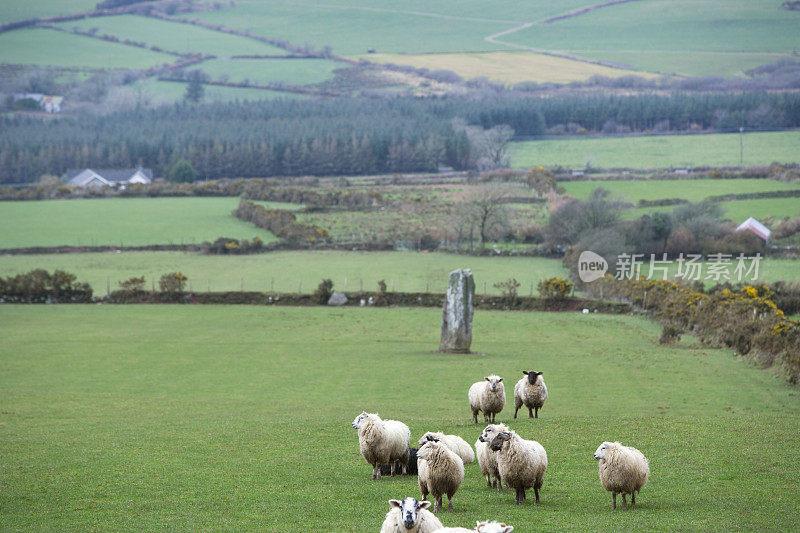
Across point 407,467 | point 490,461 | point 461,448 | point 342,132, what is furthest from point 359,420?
point 342,132

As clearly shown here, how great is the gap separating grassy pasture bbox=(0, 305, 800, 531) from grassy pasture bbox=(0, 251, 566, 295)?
9.22m

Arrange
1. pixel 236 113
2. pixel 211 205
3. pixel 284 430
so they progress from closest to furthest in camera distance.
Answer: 1. pixel 284 430
2. pixel 211 205
3. pixel 236 113

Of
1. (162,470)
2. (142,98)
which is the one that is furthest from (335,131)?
(162,470)

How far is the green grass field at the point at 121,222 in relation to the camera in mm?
76050

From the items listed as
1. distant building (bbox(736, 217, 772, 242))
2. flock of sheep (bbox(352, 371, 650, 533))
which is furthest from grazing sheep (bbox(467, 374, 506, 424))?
distant building (bbox(736, 217, 772, 242))

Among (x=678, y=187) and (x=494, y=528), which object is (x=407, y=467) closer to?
(x=494, y=528)

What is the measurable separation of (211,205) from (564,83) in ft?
396

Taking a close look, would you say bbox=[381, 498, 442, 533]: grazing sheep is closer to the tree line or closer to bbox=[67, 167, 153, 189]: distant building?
the tree line

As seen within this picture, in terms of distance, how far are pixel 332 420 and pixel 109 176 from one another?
370 ft

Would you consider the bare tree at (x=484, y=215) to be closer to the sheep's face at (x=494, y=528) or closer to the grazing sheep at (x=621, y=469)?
the grazing sheep at (x=621, y=469)

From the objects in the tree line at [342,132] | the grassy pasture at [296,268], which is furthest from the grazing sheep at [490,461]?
the tree line at [342,132]

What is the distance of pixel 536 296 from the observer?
51750 millimetres

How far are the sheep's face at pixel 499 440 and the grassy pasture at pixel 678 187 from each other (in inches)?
2755

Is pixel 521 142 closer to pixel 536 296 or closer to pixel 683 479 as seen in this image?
pixel 536 296
